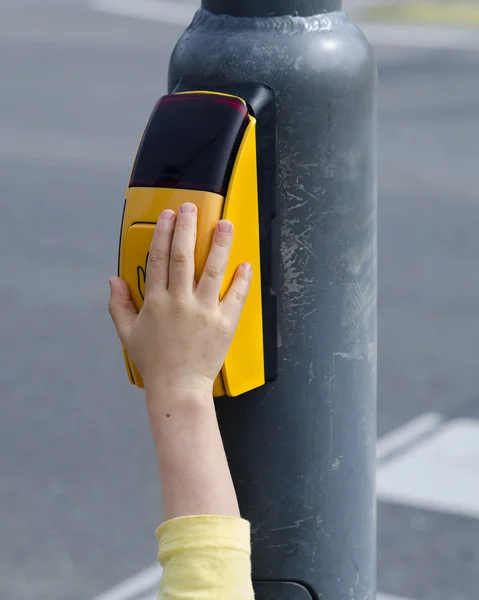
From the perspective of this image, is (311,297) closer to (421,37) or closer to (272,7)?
(272,7)

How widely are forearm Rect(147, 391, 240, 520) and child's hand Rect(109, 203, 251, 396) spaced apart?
0.02 m

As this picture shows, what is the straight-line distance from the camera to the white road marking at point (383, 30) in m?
13.5

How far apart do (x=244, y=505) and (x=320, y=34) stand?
0.63 m

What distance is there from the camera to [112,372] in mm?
5395

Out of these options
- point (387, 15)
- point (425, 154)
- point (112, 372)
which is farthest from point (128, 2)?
point (112, 372)

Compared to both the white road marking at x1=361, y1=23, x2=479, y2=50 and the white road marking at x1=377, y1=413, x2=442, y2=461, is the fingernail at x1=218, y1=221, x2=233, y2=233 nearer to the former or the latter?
the white road marking at x1=377, y1=413, x2=442, y2=461

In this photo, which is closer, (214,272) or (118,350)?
(214,272)

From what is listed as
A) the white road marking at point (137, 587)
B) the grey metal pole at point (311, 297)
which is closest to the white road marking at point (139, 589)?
the white road marking at point (137, 587)

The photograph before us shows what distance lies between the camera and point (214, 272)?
1459 mm

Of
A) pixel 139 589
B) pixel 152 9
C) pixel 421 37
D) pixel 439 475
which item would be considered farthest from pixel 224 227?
pixel 152 9

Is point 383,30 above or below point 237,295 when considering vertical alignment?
above

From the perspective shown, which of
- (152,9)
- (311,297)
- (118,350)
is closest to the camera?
(311,297)

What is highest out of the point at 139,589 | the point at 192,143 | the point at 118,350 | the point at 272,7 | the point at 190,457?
the point at 272,7

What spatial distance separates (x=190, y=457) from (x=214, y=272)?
22cm
